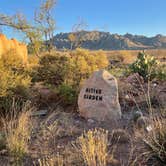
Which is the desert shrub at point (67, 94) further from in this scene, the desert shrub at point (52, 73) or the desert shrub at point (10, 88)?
the desert shrub at point (52, 73)

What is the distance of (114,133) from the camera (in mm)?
6844

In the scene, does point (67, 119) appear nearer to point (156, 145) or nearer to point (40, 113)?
point (40, 113)

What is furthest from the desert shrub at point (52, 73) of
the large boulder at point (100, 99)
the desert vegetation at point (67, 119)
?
the large boulder at point (100, 99)

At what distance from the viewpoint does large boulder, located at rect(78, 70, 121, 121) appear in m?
8.94

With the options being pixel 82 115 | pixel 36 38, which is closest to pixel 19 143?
pixel 82 115

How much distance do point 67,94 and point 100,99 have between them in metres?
1.82

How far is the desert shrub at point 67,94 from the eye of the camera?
10.5m

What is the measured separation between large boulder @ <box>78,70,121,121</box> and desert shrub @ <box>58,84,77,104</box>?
1088 mm

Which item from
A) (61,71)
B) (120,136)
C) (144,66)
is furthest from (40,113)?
(144,66)

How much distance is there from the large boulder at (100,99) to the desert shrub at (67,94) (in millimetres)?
1088

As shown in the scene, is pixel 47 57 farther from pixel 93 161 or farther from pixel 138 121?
pixel 93 161

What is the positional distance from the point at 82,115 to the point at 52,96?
2158 mm

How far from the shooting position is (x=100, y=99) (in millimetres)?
9148

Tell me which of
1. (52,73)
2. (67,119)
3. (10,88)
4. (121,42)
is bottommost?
(67,119)
